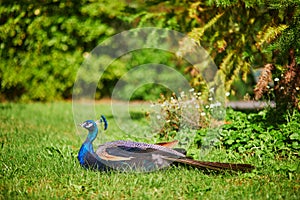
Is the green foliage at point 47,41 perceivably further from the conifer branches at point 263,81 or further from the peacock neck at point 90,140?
the peacock neck at point 90,140

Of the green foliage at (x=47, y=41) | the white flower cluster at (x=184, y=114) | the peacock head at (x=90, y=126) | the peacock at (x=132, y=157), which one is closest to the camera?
the peacock at (x=132, y=157)

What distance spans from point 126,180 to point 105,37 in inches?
195

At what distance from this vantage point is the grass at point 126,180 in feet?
9.45

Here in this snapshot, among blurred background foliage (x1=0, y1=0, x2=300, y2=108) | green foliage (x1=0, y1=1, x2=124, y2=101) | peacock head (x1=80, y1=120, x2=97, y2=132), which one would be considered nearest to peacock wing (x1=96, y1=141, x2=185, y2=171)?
peacock head (x1=80, y1=120, x2=97, y2=132)

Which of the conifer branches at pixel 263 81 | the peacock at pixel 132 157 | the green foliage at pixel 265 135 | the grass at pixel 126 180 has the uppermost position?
the conifer branches at pixel 263 81

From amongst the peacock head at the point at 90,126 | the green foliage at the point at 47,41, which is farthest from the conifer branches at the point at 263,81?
the green foliage at the point at 47,41

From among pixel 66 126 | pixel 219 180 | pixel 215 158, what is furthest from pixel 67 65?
pixel 219 180

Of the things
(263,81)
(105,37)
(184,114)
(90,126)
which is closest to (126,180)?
(90,126)

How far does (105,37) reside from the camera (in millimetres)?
7766

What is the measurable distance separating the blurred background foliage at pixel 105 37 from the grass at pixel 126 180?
4.48 ft

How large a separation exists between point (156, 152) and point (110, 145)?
353mm

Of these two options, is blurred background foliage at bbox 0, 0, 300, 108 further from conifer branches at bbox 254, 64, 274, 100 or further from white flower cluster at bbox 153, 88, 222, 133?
white flower cluster at bbox 153, 88, 222, 133

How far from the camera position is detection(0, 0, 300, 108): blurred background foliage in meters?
5.04

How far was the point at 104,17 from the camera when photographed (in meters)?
7.66
